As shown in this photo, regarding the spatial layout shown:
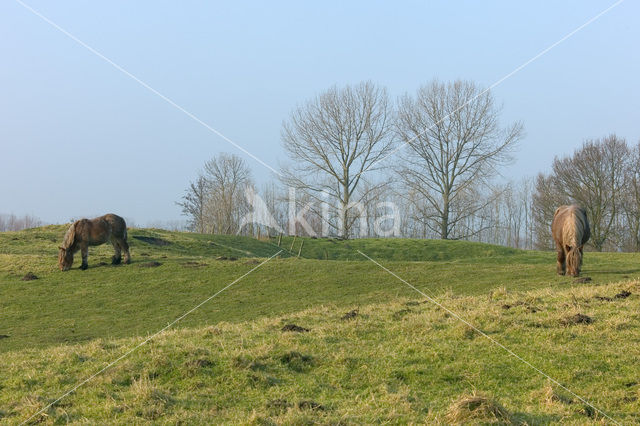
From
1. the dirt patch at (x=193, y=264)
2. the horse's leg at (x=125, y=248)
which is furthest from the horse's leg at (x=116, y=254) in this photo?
the dirt patch at (x=193, y=264)

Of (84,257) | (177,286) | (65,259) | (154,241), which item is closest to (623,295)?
(177,286)

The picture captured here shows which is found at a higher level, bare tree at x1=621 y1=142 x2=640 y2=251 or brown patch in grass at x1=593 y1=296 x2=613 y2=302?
bare tree at x1=621 y1=142 x2=640 y2=251

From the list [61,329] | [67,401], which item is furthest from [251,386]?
[61,329]

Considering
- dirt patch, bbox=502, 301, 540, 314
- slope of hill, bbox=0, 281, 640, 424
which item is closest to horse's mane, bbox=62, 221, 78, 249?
slope of hill, bbox=0, 281, 640, 424

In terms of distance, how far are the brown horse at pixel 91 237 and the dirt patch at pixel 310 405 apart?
18744 mm

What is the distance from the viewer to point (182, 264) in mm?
23250

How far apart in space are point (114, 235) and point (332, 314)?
14.5 meters

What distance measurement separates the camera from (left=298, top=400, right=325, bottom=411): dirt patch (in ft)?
20.5

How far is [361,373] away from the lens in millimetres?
7551

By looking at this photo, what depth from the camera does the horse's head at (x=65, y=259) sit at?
2264 cm

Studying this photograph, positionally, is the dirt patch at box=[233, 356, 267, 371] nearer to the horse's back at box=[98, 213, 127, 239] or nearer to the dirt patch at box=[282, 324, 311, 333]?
the dirt patch at box=[282, 324, 311, 333]

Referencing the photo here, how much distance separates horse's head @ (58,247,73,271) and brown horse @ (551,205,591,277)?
18.0 meters

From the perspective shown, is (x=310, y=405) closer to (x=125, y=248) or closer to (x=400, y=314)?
(x=400, y=314)

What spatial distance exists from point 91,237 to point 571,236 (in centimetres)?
1780
